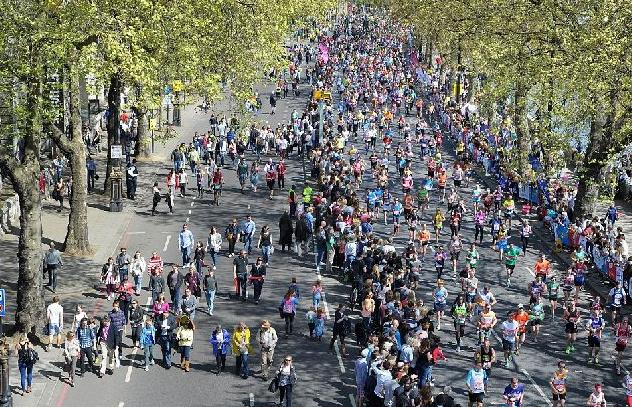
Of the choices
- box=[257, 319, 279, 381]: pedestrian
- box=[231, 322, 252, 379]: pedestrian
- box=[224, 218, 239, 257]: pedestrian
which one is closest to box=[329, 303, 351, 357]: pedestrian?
box=[257, 319, 279, 381]: pedestrian

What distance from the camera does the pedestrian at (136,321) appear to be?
2478cm

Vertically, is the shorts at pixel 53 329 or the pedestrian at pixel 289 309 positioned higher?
the pedestrian at pixel 289 309

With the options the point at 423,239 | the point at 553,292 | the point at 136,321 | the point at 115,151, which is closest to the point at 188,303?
the point at 136,321

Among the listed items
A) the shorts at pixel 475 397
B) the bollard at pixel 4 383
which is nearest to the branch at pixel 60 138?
the bollard at pixel 4 383

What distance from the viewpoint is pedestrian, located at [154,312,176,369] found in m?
23.9

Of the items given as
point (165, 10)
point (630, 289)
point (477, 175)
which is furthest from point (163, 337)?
point (477, 175)

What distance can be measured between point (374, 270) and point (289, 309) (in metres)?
3.42

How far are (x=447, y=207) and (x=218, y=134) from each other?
15932 mm

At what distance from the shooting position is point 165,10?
32.0m

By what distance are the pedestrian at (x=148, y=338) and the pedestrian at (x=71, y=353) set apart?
1.50 meters

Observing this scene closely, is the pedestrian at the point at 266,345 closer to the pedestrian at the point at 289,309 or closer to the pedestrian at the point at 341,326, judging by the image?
the pedestrian at the point at 341,326

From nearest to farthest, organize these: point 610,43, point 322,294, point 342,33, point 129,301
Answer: point 129,301 < point 322,294 < point 610,43 < point 342,33

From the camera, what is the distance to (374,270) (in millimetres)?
28656

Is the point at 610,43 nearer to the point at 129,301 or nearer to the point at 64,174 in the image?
the point at 129,301
